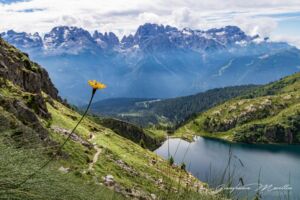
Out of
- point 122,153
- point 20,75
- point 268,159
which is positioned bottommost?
point 268,159

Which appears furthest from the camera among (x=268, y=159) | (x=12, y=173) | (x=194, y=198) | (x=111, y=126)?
(x=268, y=159)

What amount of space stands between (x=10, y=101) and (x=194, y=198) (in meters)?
27.3

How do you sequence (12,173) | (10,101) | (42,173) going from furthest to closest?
(10,101)
(42,173)
(12,173)

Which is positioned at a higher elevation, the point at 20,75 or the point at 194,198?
the point at 194,198

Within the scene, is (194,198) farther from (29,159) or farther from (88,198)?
(29,159)

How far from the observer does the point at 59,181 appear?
19.5ft

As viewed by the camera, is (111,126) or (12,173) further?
(111,126)

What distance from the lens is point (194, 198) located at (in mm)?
7039

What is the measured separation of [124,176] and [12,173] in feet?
140

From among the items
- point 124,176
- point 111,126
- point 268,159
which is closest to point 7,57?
point 124,176

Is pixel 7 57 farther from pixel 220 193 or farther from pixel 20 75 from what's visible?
pixel 220 193

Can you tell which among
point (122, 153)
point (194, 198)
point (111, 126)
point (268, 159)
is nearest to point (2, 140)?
point (194, 198)

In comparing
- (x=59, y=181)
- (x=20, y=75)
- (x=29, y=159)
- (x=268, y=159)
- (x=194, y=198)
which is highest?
(x=29, y=159)

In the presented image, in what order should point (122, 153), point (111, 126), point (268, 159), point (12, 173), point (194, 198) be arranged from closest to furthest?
point (12, 173) → point (194, 198) → point (122, 153) → point (111, 126) → point (268, 159)
